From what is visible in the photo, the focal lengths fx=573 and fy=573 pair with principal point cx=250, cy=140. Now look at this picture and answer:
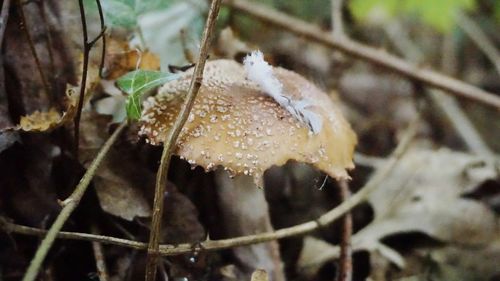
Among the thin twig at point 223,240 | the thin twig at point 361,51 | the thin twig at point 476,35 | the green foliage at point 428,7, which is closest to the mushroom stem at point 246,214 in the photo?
the thin twig at point 223,240

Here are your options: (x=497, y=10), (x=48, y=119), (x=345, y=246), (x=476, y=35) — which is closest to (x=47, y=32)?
(x=48, y=119)

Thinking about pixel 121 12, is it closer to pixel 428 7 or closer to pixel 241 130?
pixel 241 130

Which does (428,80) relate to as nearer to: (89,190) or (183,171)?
(183,171)

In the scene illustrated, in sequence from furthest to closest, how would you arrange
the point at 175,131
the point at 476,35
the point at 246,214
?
the point at 476,35 → the point at 246,214 → the point at 175,131

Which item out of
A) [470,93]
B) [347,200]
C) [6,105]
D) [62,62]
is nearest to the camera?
[6,105]

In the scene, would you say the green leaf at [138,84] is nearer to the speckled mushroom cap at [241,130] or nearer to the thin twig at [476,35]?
the speckled mushroom cap at [241,130]

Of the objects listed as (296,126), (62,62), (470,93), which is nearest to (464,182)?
(470,93)

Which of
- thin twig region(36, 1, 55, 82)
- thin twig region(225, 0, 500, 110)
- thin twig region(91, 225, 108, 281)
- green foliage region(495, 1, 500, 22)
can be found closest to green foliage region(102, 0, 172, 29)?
thin twig region(36, 1, 55, 82)
